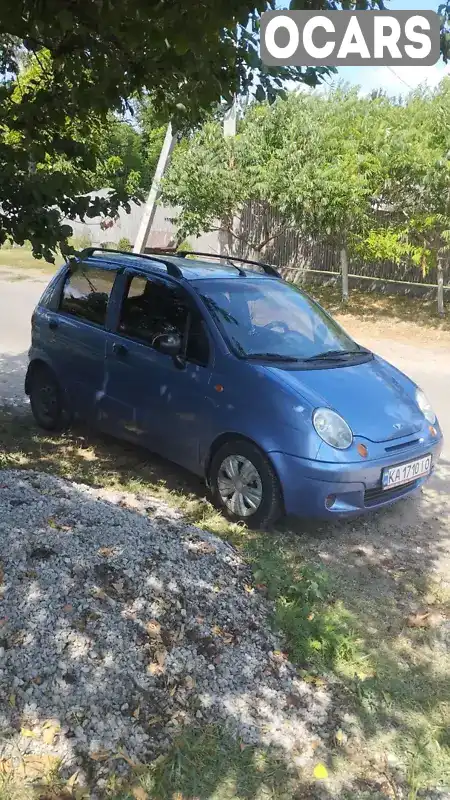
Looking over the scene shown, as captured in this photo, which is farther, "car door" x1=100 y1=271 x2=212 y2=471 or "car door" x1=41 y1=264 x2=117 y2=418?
"car door" x1=41 y1=264 x2=117 y2=418

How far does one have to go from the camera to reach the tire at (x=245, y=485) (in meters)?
4.60

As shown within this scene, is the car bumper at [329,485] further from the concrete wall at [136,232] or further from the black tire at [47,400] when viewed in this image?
the concrete wall at [136,232]

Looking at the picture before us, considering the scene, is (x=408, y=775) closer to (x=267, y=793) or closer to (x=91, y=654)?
(x=267, y=793)

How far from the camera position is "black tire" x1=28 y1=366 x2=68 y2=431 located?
6.52m

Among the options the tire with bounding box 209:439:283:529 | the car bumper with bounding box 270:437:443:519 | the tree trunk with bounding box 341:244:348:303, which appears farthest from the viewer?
the tree trunk with bounding box 341:244:348:303

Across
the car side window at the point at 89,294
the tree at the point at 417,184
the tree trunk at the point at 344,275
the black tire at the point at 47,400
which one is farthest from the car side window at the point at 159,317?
the tree trunk at the point at 344,275

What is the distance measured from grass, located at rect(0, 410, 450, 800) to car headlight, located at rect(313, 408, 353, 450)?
770 mm

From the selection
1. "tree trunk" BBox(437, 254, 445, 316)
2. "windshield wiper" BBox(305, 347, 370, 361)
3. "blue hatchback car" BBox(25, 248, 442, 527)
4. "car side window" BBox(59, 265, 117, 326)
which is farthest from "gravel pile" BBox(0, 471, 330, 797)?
"tree trunk" BBox(437, 254, 445, 316)

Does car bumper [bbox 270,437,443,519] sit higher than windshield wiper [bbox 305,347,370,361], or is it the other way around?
windshield wiper [bbox 305,347,370,361]

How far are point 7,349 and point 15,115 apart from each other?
25.0ft

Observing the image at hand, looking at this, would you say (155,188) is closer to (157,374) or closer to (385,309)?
(385,309)

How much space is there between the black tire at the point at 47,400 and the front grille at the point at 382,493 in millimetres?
3174

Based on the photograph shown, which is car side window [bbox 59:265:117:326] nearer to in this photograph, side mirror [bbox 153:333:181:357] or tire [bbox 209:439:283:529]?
side mirror [bbox 153:333:181:357]

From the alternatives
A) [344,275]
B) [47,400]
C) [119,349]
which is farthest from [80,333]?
[344,275]
